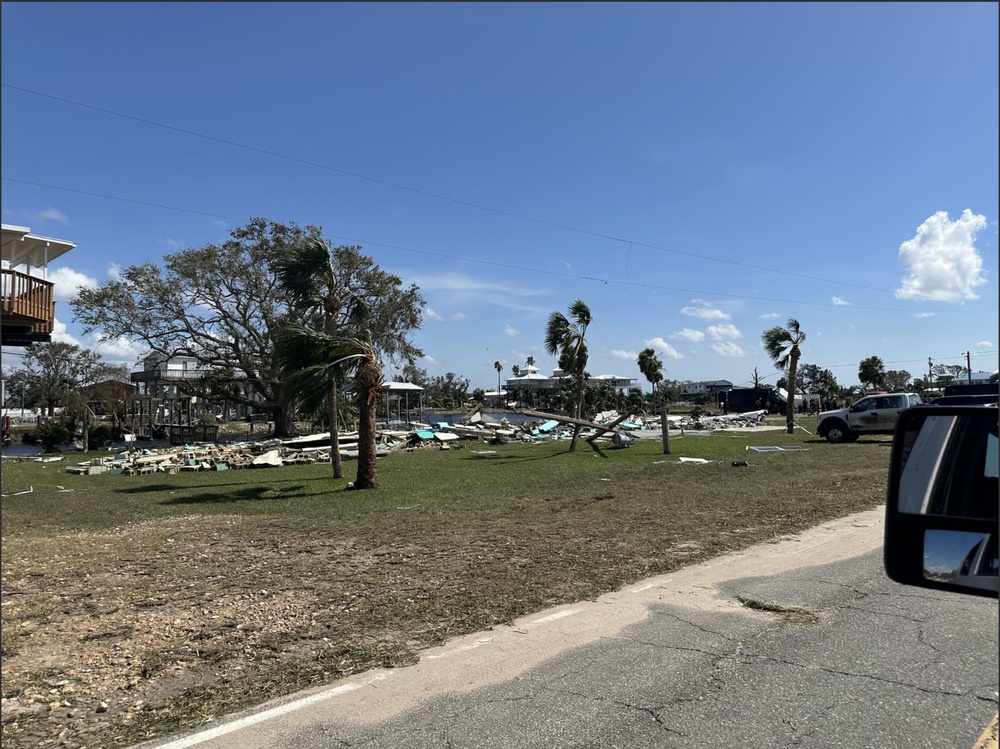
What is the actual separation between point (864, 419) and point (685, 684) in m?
25.6

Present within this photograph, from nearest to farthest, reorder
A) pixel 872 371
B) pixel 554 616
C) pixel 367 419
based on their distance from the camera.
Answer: pixel 554 616 → pixel 367 419 → pixel 872 371

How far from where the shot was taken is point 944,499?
6.26ft

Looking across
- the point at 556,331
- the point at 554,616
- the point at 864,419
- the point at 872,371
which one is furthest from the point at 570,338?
the point at 872,371

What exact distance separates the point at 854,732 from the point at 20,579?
7.98 meters

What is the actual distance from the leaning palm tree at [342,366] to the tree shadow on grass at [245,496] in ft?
5.00

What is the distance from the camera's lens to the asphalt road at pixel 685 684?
3.64 meters

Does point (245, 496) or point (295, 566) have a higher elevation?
point (295, 566)

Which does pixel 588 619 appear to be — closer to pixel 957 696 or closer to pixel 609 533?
pixel 957 696

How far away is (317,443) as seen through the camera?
27688 mm

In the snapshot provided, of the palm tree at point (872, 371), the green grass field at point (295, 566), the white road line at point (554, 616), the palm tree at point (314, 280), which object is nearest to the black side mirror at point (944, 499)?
the green grass field at point (295, 566)

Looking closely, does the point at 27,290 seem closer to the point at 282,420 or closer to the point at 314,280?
the point at 314,280

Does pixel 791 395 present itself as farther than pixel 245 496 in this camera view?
Yes

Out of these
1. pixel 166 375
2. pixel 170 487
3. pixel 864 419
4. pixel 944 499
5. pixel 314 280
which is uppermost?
pixel 314 280

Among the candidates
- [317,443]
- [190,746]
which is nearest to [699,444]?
[317,443]
